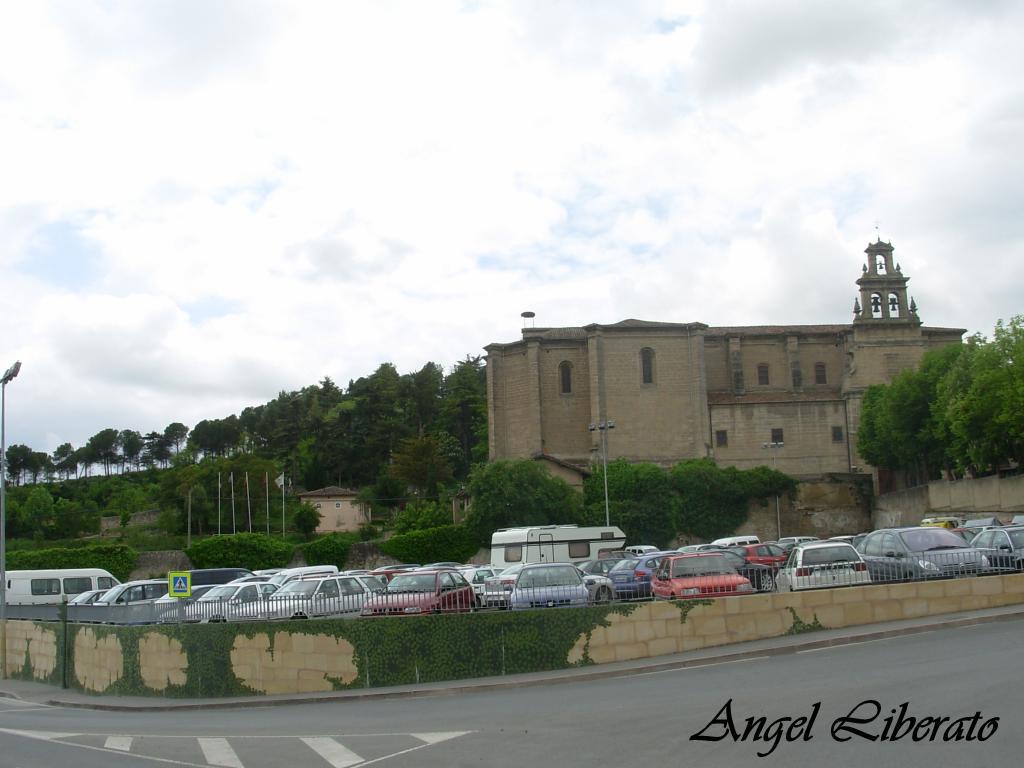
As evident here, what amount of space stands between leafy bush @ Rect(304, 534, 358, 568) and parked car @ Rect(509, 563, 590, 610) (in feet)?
140

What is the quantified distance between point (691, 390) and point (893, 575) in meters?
56.0

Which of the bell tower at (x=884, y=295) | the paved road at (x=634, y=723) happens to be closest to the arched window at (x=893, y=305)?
the bell tower at (x=884, y=295)

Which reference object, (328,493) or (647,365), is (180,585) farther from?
(328,493)

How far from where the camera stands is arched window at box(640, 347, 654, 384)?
75312 mm

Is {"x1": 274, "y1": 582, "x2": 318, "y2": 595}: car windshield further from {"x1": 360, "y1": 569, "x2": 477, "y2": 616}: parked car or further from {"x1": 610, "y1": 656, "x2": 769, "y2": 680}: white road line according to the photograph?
{"x1": 610, "y1": 656, "x2": 769, "y2": 680}: white road line

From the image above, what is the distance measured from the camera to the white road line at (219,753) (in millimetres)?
11903

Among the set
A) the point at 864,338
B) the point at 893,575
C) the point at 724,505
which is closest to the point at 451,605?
the point at 893,575

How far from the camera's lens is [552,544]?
41.7 m

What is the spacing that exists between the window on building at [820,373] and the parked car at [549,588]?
6332cm

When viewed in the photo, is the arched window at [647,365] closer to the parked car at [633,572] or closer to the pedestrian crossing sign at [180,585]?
the parked car at [633,572]

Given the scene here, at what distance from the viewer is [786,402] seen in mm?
74312

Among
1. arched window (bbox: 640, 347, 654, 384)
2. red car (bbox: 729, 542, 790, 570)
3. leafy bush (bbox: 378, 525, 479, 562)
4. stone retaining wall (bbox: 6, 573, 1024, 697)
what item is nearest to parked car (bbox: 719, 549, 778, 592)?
stone retaining wall (bbox: 6, 573, 1024, 697)

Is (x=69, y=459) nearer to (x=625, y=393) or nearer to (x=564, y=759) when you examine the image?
(x=625, y=393)

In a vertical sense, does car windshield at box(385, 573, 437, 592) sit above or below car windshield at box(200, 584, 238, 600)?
above
